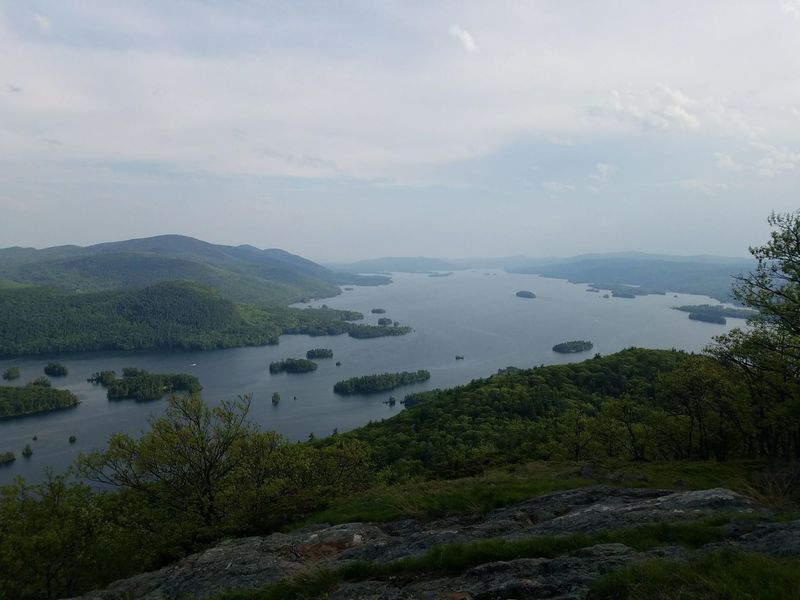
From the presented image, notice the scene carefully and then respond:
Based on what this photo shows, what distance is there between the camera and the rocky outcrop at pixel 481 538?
9.17 meters

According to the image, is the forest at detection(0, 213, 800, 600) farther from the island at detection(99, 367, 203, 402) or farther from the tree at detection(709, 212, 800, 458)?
the island at detection(99, 367, 203, 402)

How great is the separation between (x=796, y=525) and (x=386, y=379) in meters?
155

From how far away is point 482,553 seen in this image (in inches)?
420

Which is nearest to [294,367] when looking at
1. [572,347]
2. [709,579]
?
[572,347]

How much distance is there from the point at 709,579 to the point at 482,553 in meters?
4.74

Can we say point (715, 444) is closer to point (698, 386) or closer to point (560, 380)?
point (698, 386)

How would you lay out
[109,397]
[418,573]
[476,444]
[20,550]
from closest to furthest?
[418,573] < [20,550] < [476,444] < [109,397]

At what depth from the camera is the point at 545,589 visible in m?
8.62

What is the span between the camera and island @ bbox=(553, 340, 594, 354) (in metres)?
188

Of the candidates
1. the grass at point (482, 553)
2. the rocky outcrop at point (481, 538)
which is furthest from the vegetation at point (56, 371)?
the grass at point (482, 553)

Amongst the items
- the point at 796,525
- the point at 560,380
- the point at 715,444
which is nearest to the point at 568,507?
the point at 796,525

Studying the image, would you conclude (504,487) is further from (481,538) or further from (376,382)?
(376,382)

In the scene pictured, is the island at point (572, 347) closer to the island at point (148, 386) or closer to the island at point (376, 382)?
the island at point (376, 382)

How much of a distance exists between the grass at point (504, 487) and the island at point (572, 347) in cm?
17527
